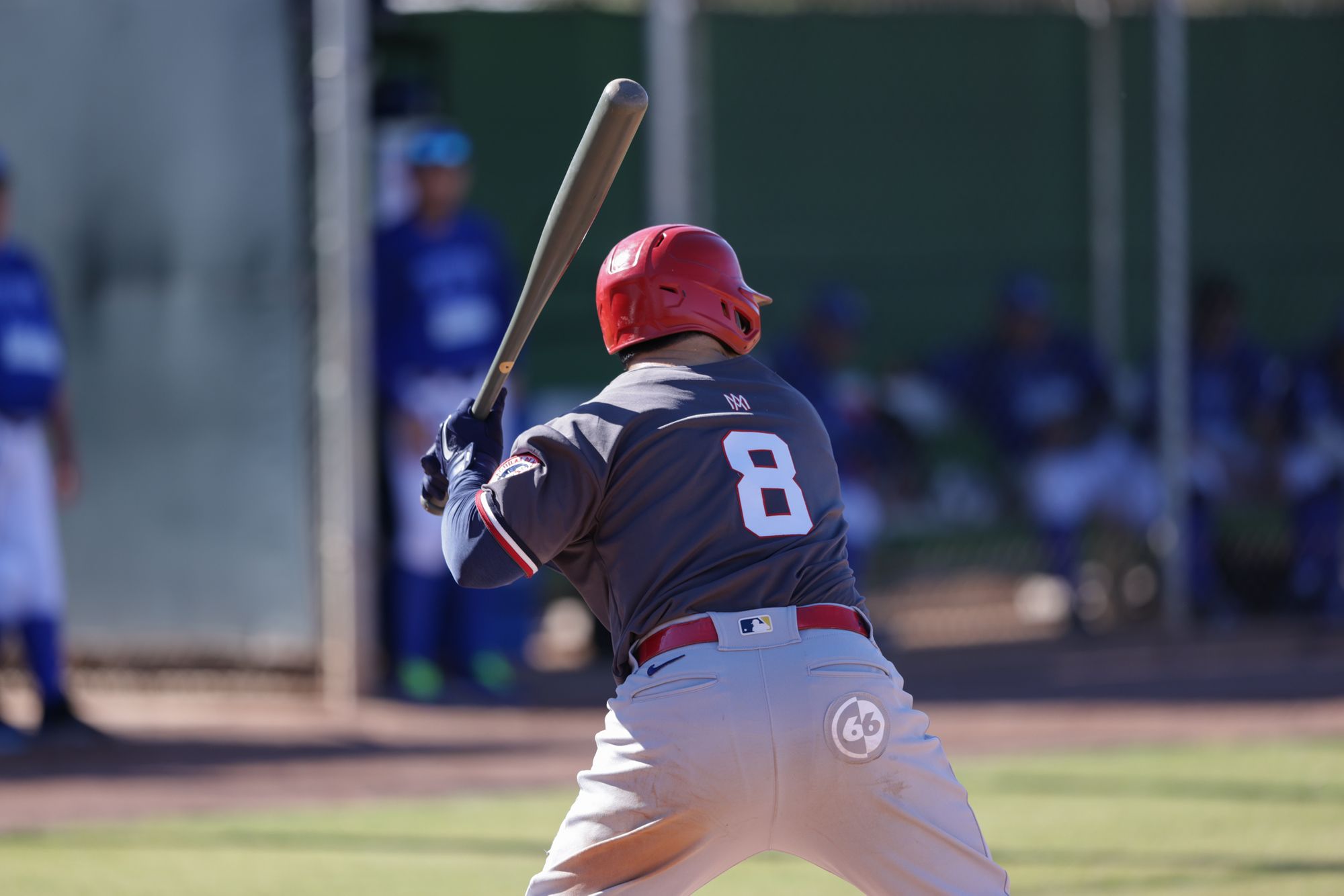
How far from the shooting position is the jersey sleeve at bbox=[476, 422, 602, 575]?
3045 mm

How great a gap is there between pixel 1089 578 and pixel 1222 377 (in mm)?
1658

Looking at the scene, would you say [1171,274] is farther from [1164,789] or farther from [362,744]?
[362,744]

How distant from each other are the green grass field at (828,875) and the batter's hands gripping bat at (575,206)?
6.00 ft

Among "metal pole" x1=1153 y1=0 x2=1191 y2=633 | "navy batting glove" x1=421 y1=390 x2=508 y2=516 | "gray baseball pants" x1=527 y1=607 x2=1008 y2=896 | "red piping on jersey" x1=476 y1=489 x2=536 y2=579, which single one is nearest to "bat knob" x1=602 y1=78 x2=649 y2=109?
"navy batting glove" x1=421 y1=390 x2=508 y2=516

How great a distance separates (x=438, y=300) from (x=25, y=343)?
1.71 m

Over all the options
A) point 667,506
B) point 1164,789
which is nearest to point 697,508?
point 667,506

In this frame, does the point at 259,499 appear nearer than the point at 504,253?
Yes

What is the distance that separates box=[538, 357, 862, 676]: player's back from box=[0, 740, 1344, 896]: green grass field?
1.94 meters

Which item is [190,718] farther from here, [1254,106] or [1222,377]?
[1254,106]

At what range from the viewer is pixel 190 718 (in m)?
7.91

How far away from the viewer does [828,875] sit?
16.7 feet

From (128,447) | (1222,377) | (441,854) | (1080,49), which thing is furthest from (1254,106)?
(441,854)

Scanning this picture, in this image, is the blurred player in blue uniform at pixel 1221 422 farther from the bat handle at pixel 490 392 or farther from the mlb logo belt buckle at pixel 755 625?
the mlb logo belt buckle at pixel 755 625

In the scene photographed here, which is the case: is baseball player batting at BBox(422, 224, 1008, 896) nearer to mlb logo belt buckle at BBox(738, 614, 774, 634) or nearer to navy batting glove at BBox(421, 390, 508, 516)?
mlb logo belt buckle at BBox(738, 614, 774, 634)
